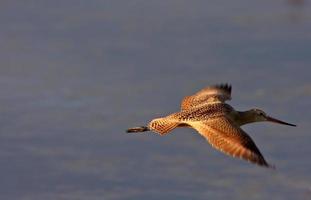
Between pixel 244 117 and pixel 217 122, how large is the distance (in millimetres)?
1079

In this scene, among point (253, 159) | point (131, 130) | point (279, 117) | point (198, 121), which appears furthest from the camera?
point (279, 117)

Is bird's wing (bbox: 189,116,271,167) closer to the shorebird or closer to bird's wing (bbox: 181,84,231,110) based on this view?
the shorebird

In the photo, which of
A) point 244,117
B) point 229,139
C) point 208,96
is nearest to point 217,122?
point 229,139

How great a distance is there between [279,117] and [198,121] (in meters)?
3.60

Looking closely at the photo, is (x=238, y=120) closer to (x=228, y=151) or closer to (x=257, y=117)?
(x=257, y=117)

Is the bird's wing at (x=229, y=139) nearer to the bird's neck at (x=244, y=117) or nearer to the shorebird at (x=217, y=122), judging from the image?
the shorebird at (x=217, y=122)

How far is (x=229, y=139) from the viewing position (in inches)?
485

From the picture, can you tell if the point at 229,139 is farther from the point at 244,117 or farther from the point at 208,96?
the point at 208,96

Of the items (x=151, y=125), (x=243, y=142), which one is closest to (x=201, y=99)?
(x=151, y=125)

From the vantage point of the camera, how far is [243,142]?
40.1ft

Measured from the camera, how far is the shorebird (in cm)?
1216

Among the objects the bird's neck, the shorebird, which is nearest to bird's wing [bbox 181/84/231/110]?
the shorebird

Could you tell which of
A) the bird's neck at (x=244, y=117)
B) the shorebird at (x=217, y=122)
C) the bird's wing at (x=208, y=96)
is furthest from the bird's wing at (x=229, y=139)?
the bird's wing at (x=208, y=96)

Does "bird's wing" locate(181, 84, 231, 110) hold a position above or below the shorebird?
above
